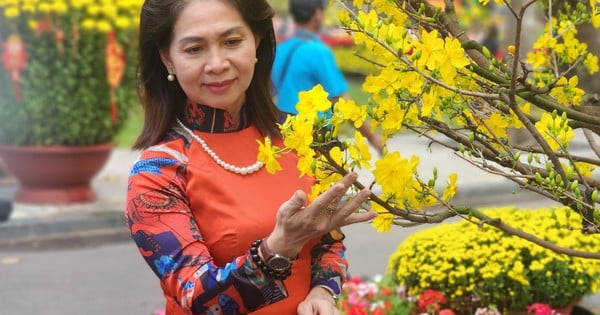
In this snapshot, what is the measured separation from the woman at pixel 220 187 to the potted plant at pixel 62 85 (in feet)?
18.8

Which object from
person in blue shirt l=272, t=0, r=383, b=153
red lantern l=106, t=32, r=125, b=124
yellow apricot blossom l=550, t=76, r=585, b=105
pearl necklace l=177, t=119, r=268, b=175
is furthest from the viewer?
red lantern l=106, t=32, r=125, b=124

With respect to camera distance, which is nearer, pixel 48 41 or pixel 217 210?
pixel 217 210

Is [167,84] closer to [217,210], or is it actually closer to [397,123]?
[217,210]

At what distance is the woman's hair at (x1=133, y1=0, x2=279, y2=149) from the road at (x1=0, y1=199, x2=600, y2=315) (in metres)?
3.88

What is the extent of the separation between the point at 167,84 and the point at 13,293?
4531 millimetres

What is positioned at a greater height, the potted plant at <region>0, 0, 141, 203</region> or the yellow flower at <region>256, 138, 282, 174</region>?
the yellow flower at <region>256, 138, 282, 174</region>

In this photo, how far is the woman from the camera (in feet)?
6.59

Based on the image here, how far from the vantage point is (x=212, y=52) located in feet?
7.21

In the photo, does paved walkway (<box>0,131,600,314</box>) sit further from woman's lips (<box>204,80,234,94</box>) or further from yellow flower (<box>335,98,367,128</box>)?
yellow flower (<box>335,98,367,128</box>)

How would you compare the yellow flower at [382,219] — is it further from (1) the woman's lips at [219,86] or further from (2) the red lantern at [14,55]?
(2) the red lantern at [14,55]

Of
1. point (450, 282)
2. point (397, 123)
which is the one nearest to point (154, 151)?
point (397, 123)

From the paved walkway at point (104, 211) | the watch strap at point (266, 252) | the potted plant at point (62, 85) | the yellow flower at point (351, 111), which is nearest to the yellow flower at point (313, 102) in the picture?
the yellow flower at point (351, 111)

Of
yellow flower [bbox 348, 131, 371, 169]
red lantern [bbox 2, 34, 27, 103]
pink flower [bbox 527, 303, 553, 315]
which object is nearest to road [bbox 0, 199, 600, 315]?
red lantern [bbox 2, 34, 27, 103]

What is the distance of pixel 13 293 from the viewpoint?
6531mm
